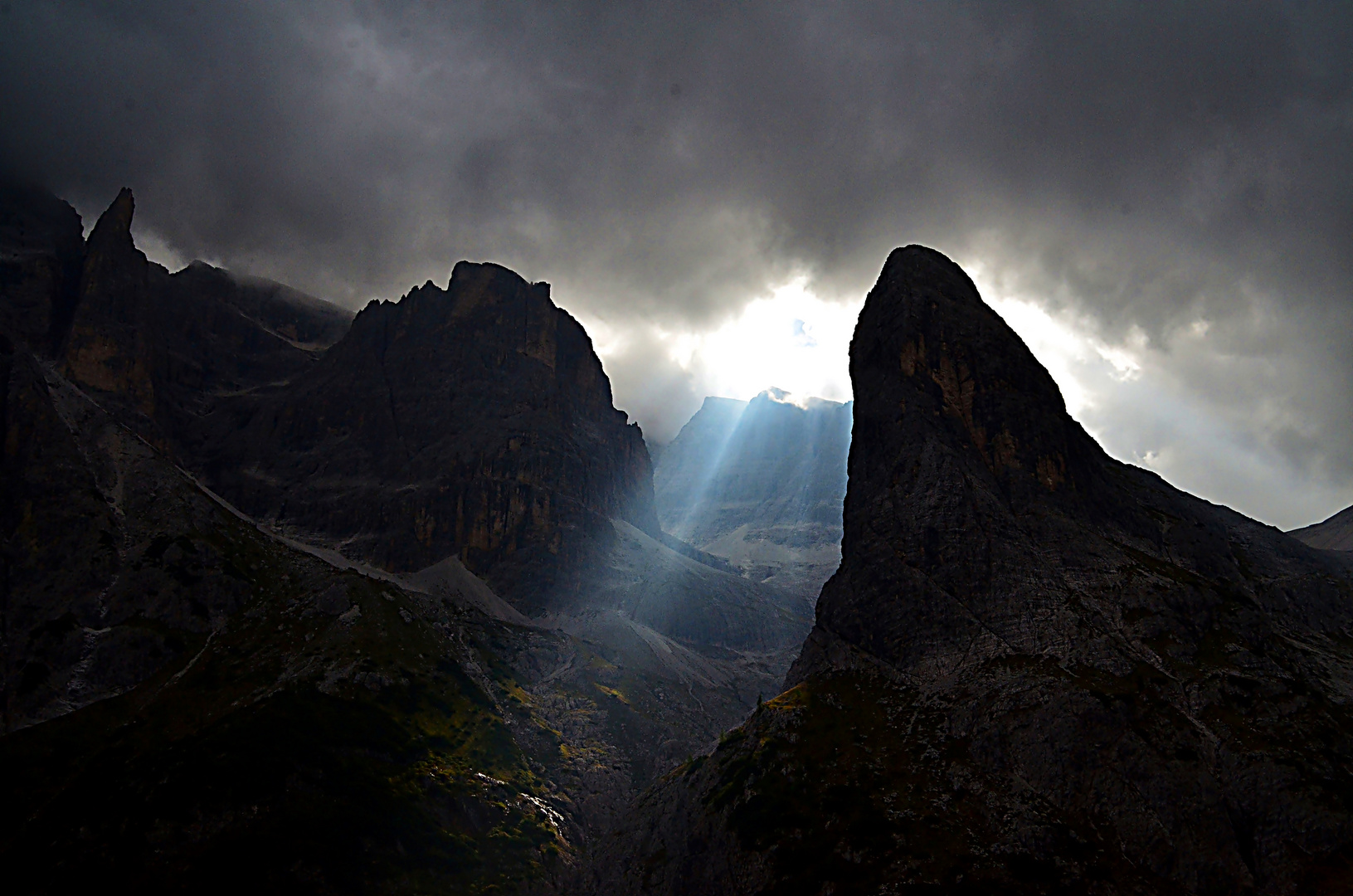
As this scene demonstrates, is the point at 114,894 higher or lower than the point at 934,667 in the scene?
lower

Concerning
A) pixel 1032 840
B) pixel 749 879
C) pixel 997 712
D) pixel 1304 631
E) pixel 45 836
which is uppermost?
pixel 1304 631

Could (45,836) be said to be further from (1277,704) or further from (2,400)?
(1277,704)

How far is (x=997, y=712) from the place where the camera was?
296ft

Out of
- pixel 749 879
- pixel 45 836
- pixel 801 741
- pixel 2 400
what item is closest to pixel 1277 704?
pixel 801 741

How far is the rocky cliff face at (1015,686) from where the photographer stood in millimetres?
74875

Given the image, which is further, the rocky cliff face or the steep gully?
the steep gully

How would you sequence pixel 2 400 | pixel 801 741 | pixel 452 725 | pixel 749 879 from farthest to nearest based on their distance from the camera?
pixel 2 400, pixel 452 725, pixel 801 741, pixel 749 879

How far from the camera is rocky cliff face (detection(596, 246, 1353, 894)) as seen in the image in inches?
2948

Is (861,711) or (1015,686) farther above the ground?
(1015,686)

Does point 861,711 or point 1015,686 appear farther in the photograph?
point 861,711

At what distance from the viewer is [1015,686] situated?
300 ft

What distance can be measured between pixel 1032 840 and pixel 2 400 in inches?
9213

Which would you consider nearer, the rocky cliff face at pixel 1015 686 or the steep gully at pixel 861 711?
the rocky cliff face at pixel 1015 686

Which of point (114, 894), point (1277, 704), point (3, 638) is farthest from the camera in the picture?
point (3, 638)
